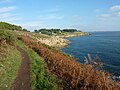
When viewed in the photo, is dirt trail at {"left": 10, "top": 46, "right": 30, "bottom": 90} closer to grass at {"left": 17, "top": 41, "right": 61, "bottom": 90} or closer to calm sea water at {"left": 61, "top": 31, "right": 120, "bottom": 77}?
grass at {"left": 17, "top": 41, "right": 61, "bottom": 90}

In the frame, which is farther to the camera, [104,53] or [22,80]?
[104,53]

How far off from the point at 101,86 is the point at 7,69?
9.24 metres

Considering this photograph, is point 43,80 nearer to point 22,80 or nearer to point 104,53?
point 22,80

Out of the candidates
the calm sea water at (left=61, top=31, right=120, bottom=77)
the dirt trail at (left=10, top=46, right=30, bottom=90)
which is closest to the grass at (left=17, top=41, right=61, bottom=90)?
the dirt trail at (left=10, top=46, right=30, bottom=90)

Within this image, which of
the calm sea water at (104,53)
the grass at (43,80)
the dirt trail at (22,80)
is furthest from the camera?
the calm sea water at (104,53)

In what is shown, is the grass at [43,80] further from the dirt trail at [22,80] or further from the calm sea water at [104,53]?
the calm sea water at [104,53]

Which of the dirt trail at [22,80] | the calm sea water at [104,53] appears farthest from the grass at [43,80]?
the calm sea water at [104,53]

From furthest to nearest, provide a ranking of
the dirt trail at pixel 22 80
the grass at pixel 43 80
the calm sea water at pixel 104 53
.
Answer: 1. the calm sea water at pixel 104 53
2. the dirt trail at pixel 22 80
3. the grass at pixel 43 80

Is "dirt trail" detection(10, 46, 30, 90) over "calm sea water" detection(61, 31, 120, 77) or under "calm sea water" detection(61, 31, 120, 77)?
over

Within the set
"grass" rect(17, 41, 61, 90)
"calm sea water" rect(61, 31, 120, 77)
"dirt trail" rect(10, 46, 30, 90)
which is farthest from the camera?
"calm sea water" rect(61, 31, 120, 77)

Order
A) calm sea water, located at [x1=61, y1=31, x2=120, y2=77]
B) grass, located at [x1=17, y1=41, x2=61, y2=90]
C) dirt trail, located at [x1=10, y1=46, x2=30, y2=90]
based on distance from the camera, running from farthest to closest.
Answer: calm sea water, located at [x1=61, y1=31, x2=120, y2=77]
dirt trail, located at [x1=10, y1=46, x2=30, y2=90]
grass, located at [x1=17, y1=41, x2=61, y2=90]

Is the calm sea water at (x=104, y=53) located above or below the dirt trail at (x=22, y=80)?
below

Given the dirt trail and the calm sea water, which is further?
the calm sea water

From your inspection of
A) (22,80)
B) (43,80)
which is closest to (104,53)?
(43,80)
